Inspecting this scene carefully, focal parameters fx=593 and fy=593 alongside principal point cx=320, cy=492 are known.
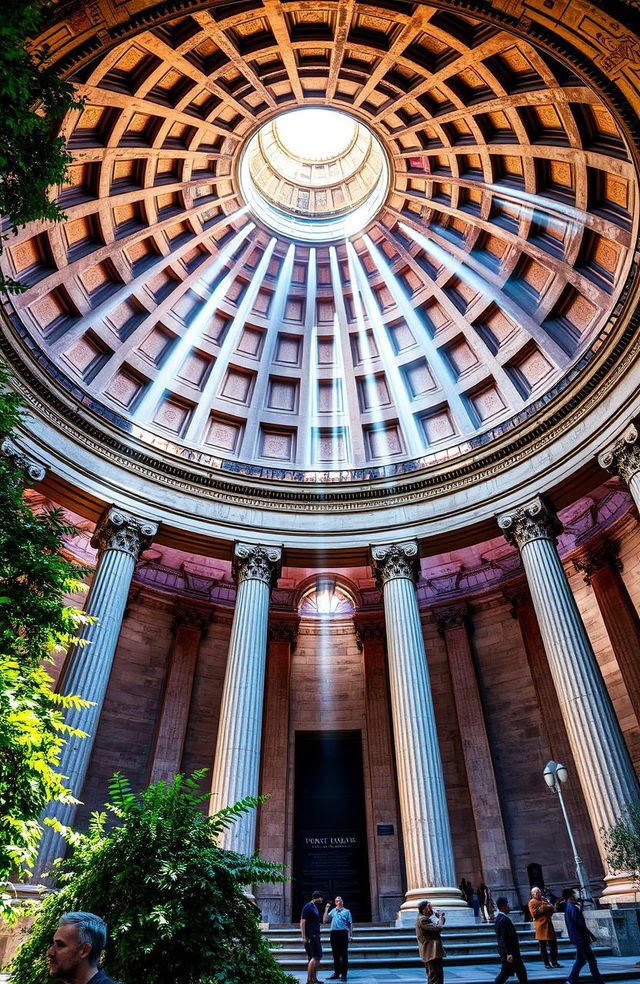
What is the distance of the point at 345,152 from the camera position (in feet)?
107

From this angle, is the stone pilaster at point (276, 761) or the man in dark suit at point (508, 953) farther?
the stone pilaster at point (276, 761)

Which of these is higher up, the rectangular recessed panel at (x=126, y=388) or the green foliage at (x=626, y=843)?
the rectangular recessed panel at (x=126, y=388)

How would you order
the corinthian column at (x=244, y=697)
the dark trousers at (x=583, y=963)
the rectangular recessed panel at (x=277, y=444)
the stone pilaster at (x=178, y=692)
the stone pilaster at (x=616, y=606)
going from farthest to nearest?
the rectangular recessed panel at (x=277, y=444)
the stone pilaster at (x=178, y=692)
the stone pilaster at (x=616, y=606)
the corinthian column at (x=244, y=697)
the dark trousers at (x=583, y=963)

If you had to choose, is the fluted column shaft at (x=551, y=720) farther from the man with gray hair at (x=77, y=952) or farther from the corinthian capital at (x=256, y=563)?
the man with gray hair at (x=77, y=952)

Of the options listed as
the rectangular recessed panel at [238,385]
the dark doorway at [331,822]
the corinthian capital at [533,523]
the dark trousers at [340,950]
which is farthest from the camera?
the rectangular recessed panel at [238,385]

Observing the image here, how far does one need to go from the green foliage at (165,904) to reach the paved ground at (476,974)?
547cm

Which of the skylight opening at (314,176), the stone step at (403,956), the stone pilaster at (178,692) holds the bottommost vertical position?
the stone step at (403,956)

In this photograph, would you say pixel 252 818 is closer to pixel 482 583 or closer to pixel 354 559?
pixel 354 559

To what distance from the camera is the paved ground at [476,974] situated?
10055 millimetres

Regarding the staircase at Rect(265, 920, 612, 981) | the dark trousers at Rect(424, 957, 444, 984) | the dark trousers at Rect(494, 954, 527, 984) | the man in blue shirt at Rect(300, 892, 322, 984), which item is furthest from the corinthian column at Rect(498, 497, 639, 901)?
the man in blue shirt at Rect(300, 892, 322, 984)

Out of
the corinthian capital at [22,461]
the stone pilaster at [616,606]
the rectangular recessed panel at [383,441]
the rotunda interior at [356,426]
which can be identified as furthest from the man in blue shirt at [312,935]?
the rectangular recessed panel at [383,441]

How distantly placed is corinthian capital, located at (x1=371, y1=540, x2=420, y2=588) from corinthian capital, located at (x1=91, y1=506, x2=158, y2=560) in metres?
8.28

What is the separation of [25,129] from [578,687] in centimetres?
1746

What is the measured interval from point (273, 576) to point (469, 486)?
802 centimetres
